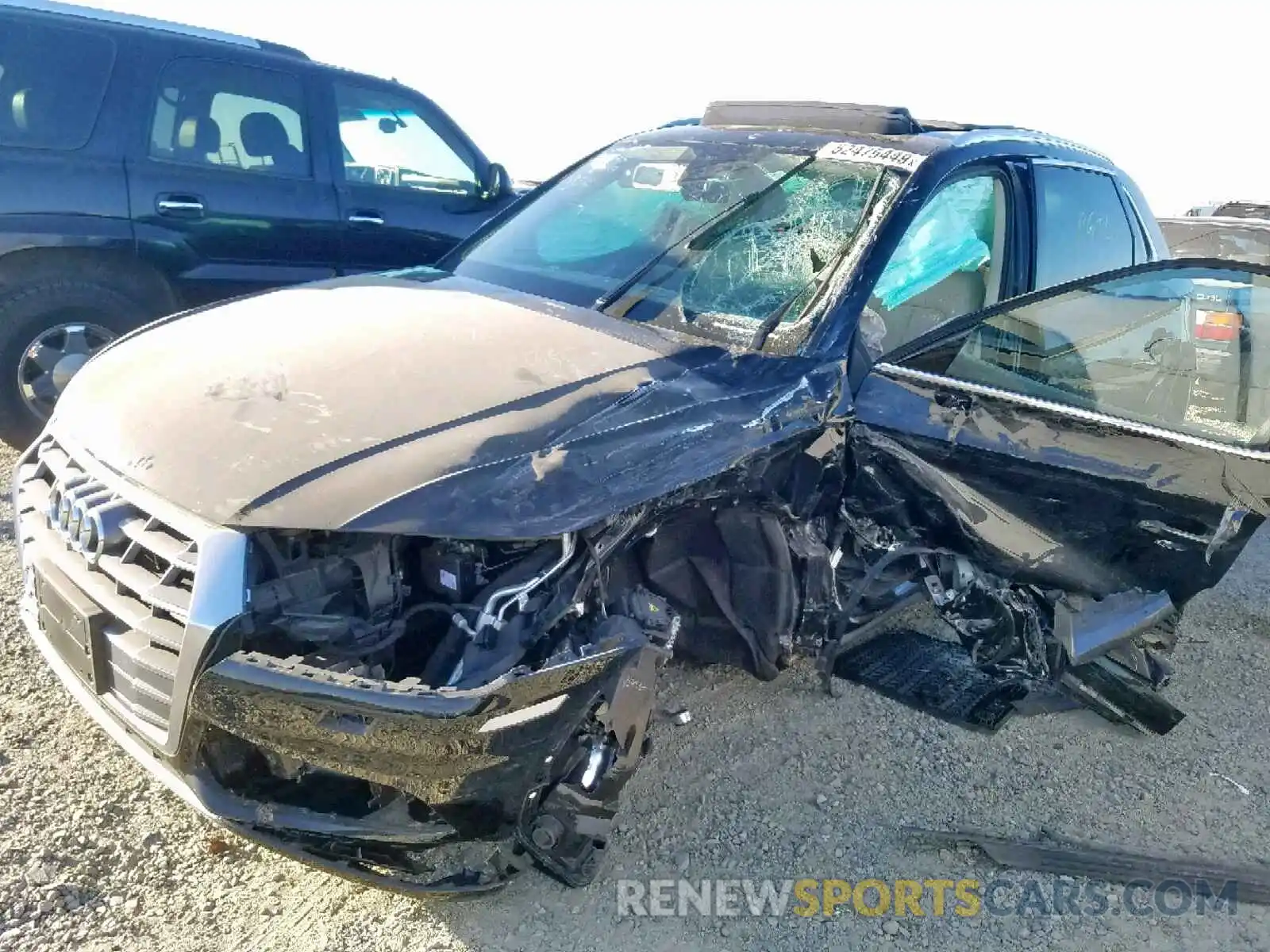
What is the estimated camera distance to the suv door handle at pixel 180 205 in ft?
15.4

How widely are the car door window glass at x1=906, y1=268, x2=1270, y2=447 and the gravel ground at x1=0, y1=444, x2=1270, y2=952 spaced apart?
1234 millimetres

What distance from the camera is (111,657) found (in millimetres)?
2150

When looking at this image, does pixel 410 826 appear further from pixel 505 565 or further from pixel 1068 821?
pixel 1068 821

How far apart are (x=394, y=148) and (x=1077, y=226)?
3.75 meters

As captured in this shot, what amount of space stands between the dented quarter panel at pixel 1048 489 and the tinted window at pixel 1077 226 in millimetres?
957

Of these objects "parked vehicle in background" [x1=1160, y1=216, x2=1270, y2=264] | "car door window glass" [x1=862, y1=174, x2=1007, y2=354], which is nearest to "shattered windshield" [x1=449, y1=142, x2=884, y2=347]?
"car door window glass" [x1=862, y1=174, x2=1007, y2=354]

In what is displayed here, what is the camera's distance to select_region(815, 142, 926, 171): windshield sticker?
10.6ft

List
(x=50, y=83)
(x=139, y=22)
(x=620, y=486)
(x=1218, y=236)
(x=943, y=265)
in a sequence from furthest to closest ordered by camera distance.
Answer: (x=1218, y=236) → (x=139, y=22) → (x=50, y=83) → (x=943, y=265) → (x=620, y=486)

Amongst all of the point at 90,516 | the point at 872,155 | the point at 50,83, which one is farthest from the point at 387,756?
the point at 50,83

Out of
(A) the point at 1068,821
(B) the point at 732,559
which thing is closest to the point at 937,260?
(B) the point at 732,559

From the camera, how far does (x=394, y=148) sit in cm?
562

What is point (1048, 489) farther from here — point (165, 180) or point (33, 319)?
point (33, 319)

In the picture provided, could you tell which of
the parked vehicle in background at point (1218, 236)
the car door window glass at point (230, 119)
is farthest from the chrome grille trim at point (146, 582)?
the parked vehicle in background at point (1218, 236)

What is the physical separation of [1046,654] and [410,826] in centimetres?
217
